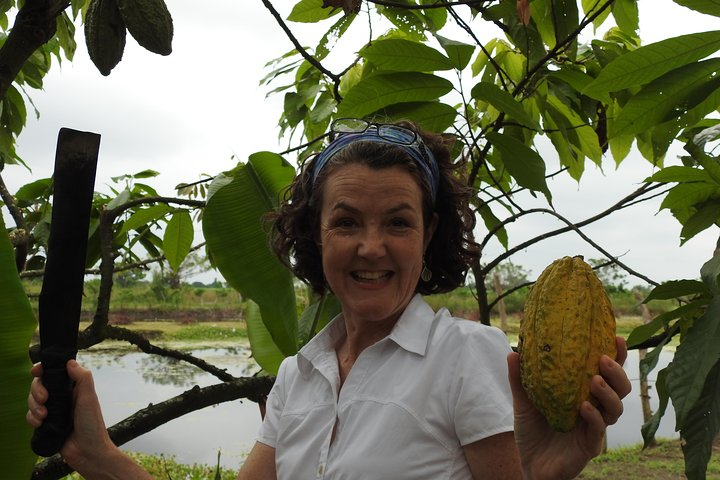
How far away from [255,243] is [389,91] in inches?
19.2

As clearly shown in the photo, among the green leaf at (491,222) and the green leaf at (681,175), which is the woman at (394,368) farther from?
the green leaf at (491,222)

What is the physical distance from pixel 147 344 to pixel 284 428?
0.68 metres

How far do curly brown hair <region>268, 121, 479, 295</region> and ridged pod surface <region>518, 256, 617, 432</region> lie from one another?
39cm

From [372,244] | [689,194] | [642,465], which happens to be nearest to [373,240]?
[372,244]

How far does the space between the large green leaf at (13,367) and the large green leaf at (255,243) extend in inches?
17.3

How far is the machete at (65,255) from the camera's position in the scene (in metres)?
1.03

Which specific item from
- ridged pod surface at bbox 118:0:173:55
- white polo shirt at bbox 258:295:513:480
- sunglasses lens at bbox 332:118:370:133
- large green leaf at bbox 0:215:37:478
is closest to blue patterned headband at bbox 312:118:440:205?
sunglasses lens at bbox 332:118:370:133

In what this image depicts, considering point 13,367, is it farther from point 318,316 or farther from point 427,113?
point 427,113

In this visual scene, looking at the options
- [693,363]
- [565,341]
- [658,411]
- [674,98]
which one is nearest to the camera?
[565,341]

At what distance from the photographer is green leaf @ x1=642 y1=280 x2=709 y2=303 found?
3.48ft

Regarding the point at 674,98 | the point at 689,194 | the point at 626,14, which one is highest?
the point at 626,14

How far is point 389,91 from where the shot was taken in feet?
4.41

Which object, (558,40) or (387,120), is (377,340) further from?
(558,40)

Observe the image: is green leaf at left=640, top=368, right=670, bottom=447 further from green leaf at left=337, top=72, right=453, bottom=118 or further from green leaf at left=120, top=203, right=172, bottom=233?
green leaf at left=120, top=203, right=172, bottom=233
